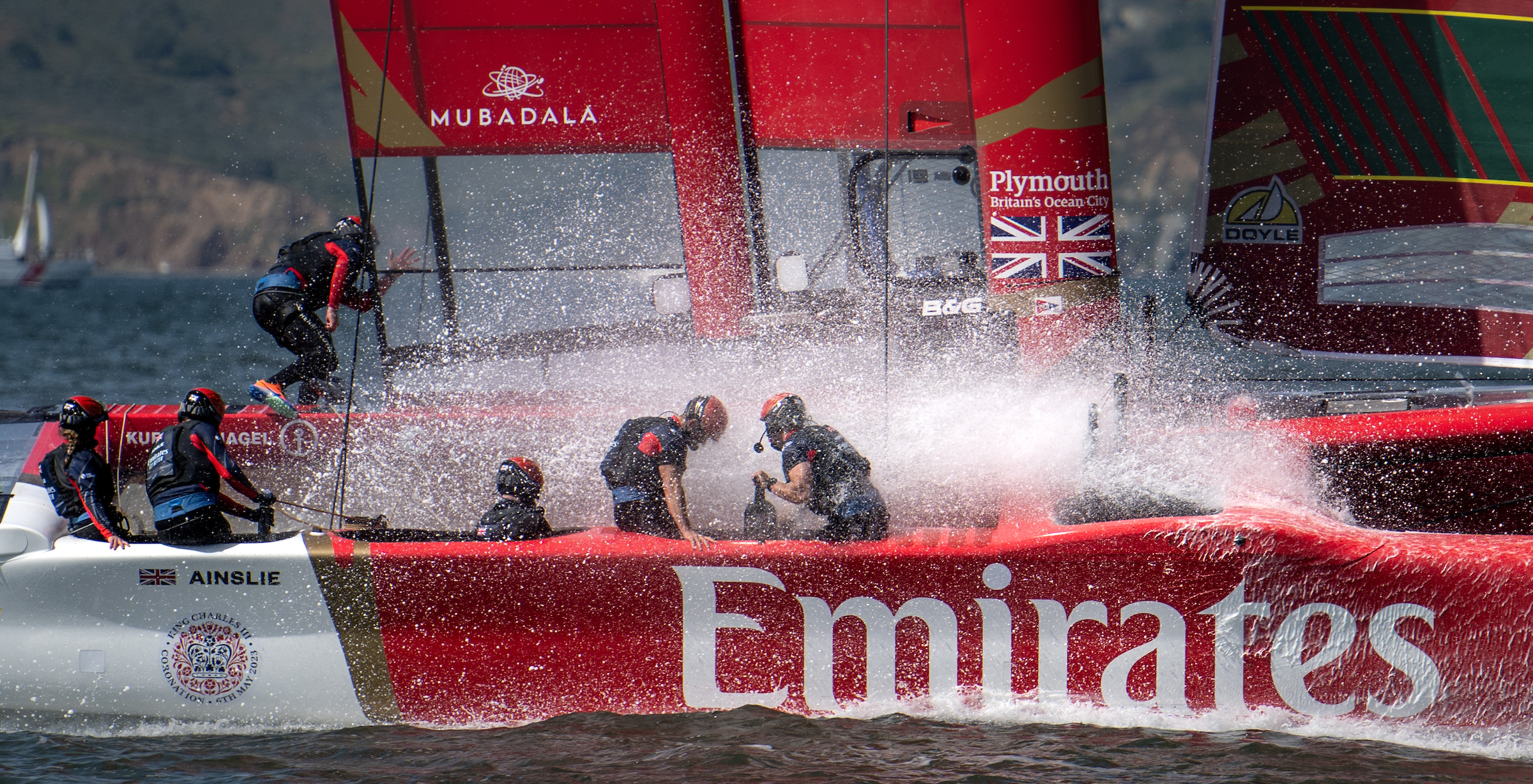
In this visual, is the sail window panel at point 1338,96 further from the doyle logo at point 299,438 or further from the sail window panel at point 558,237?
the doyle logo at point 299,438

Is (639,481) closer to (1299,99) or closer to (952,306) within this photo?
(952,306)

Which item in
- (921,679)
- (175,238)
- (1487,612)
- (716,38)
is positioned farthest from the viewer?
(175,238)

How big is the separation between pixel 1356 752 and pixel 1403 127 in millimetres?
3065

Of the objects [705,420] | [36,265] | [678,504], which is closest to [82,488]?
[678,504]

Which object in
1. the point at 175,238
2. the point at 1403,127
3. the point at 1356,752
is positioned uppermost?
the point at 175,238

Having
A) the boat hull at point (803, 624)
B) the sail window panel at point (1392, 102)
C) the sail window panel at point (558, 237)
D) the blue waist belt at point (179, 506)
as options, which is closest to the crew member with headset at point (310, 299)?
the sail window panel at point (558, 237)

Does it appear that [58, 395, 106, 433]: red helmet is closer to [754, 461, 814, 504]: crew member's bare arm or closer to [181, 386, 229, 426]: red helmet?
[181, 386, 229, 426]: red helmet

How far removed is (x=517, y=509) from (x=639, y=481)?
55 centimetres

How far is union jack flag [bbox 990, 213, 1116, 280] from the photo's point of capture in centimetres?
731

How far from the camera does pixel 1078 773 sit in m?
5.16

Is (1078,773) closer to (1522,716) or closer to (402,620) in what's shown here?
(1522,716)

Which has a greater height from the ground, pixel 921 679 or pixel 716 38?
pixel 716 38

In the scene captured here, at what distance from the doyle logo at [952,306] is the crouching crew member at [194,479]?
380 cm

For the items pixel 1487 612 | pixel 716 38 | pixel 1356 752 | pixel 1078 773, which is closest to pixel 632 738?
pixel 1078 773
